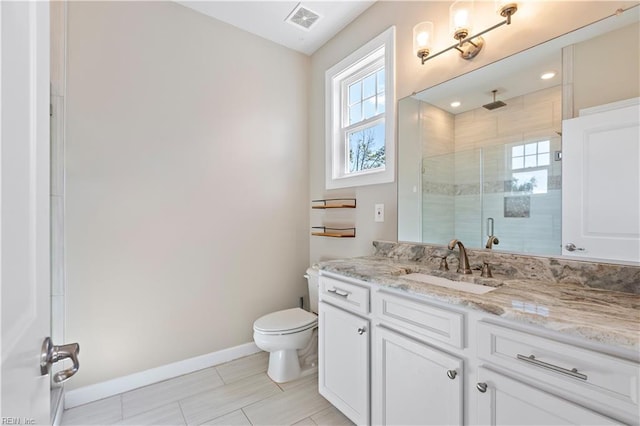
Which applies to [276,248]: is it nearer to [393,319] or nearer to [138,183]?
[138,183]

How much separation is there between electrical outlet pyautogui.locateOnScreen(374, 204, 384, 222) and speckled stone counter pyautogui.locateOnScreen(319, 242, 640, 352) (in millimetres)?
472

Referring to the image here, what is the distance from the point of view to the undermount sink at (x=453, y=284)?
47.6 inches

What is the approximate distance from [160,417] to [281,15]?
2882 mm

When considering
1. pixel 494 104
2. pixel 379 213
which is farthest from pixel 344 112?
pixel 494 104

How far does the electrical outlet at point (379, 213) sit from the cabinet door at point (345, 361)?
761 mm

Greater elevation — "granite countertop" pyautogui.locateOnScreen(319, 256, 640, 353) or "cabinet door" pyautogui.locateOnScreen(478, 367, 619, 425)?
"granite countertop" pyautogui.locateOnScreen(319, 256, 640, 353)

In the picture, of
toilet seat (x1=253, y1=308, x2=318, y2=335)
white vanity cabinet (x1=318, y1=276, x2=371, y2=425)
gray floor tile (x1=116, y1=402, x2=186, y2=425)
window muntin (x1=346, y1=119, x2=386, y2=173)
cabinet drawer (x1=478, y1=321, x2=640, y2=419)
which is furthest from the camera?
window muntin (x1=346, y1=119, x2=386, y2=173)

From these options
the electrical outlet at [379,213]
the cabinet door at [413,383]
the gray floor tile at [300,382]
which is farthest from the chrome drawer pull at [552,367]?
the gray floor tile at [300,382]

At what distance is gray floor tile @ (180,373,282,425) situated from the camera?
5.59ft

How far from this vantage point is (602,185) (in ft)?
3.73

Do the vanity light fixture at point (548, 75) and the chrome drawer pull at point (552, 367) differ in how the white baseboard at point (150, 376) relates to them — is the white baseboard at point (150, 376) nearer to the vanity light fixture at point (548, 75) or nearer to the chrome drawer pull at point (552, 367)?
the chrome drawer pull at point (552, 367)

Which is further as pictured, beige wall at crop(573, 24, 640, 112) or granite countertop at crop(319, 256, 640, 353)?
beige wall at crop(573, 24, 640, 112)

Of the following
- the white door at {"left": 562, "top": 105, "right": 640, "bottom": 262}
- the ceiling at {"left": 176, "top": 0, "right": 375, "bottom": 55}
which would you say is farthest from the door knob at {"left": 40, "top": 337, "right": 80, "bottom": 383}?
the ceiling at {"left": 176, "top": 0, "right": 375, "bottom": 55}

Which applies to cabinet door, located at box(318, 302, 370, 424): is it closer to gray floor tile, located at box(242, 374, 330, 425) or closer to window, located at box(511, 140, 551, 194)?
Answer: gray floor tile, located at box(242, 374, 330, 425)
